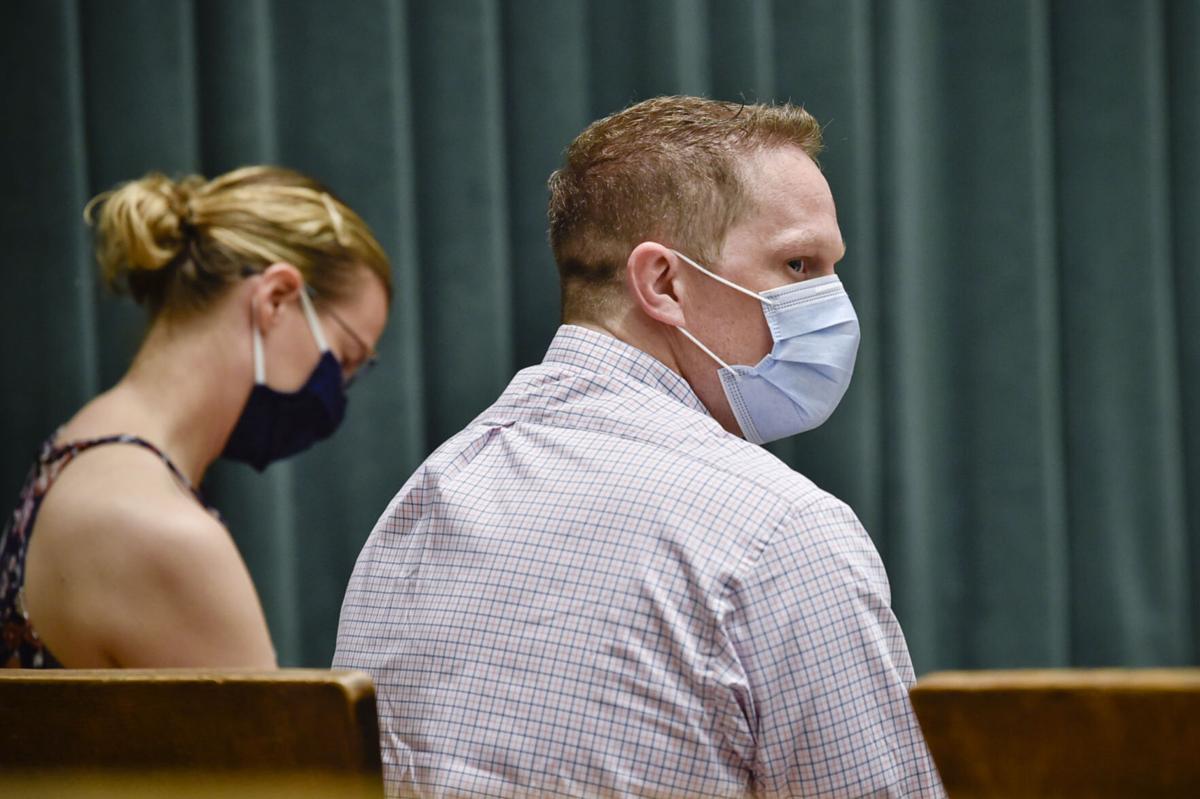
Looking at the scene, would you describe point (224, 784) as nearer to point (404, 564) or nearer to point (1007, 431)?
point (404, 564)

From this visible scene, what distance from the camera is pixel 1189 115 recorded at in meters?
1.86

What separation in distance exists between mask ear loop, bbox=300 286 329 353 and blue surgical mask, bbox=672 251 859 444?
0.75m

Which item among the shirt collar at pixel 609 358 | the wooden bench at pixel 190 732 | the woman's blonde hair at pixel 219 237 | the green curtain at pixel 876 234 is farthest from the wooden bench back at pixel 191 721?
the green curtain at pixel 876 234

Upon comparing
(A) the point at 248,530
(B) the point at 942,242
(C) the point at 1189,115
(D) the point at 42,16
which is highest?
(D) the point at 42,16

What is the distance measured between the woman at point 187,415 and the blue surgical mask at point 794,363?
2.21 ft

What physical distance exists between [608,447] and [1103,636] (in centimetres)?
130

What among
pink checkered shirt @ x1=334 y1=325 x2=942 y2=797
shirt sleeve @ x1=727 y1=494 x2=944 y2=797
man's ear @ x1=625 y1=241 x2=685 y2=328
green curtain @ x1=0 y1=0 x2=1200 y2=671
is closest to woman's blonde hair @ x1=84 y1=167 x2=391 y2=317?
green curtain @ x1=0 y1=0 x2=1200 y2=671

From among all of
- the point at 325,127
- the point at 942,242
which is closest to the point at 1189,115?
the point at 942,242

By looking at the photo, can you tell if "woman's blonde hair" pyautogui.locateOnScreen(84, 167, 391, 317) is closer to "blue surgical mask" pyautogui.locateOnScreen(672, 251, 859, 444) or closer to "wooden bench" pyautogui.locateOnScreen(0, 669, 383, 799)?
"blue surgical mask" pyautogui.locateOnScreen(672, 251, 859, 444)

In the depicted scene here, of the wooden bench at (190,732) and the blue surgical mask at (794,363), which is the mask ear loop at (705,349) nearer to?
the blue surgical mask at (794,363)

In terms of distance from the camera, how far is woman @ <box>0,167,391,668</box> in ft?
4.67

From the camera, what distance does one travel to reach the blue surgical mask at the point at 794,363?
3.80 feet

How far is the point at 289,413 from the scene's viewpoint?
1749 millimetres

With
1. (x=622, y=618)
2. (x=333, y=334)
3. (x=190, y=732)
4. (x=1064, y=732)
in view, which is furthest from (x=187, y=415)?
(x=1064, y=732)
